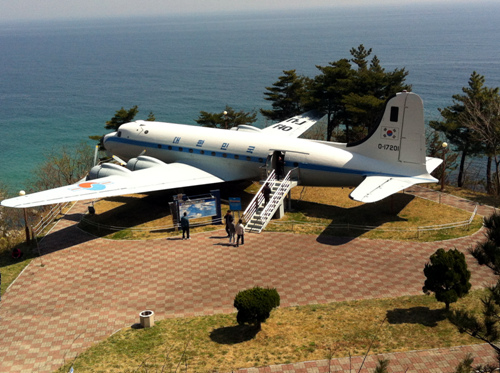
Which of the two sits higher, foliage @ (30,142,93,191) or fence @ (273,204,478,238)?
fence @ (273,204,478,238)

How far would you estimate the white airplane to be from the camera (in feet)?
98.4

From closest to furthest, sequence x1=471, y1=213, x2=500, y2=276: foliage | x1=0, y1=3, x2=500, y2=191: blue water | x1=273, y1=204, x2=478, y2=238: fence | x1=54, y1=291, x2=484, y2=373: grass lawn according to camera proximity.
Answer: x1=471, y1=213, x2=500, y2=276: foliage → x1=54, y1=291, x2=484, y2=373: grass lawn → x1=273, y1=204, x2=478, y2=238: fence → x1=0, y1=3, x2=500, y2=191: blue water

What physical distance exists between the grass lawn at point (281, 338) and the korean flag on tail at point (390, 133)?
12151mm

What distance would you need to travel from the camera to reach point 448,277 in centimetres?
1894

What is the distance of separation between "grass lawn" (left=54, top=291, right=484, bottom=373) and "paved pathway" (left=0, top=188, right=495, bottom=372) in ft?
2.25

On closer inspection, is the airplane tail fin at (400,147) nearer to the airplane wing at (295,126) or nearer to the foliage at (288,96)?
the airplane wing at (295,126)

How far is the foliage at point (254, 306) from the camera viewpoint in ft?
61.2

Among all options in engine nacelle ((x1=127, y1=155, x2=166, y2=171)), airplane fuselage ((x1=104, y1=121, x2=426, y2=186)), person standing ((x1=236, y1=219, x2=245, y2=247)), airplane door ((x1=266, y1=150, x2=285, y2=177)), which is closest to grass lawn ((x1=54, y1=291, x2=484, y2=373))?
person standing ((x1=236, y1=219, x2=245, y2=247))

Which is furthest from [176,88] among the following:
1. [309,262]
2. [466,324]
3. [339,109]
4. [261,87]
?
[466,324]

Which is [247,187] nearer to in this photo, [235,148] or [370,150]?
[235,148]

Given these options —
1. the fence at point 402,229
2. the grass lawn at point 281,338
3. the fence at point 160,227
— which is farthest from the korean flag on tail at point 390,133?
the grass lawn at point 281,338

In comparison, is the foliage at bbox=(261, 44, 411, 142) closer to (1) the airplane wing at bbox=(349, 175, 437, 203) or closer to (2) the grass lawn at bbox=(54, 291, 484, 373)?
(1) the airplane wing at bbox=(349, 175, 437, 203)

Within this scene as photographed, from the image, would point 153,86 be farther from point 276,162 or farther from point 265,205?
point 265,205

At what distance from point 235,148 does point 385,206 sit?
11.3 meters
